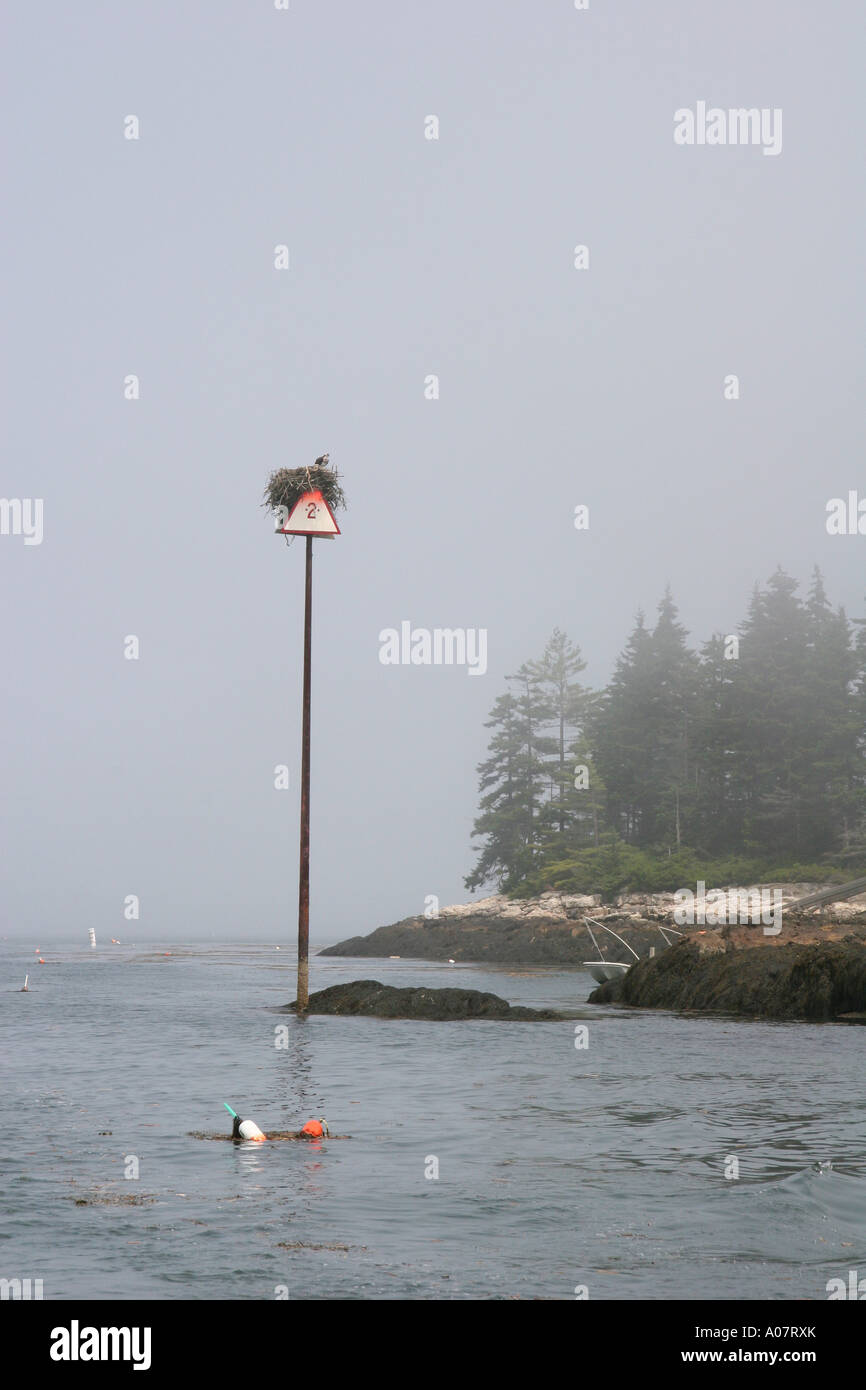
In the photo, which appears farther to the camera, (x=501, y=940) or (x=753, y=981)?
(x=501, y=940)

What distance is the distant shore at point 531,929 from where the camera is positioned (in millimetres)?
76125

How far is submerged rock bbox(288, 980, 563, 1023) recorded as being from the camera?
3562 cm

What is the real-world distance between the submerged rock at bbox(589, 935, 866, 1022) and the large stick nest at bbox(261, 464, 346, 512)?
62.4 feet

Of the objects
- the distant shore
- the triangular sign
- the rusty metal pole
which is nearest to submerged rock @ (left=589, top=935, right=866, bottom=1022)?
the rusty metal pole

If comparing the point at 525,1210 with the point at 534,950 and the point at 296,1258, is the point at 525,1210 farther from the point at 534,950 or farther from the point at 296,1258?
the point at 534,950

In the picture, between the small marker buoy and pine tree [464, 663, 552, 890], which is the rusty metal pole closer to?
the small marker buoy

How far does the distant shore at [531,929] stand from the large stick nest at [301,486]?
37231 mm

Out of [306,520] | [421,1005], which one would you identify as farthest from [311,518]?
[421,1005]

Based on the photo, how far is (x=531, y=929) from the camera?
3268 inches

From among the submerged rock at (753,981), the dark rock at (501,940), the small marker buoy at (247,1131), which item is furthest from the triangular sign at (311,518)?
the dark rock at (501,940)

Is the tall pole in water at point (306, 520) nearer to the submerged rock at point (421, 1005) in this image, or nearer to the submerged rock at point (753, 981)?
the submerged rock at point (421, 1005)

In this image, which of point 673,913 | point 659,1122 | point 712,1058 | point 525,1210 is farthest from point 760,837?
point 525,1210

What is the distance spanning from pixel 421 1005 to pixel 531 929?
47.3 metres

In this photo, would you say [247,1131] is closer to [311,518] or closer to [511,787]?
[311,518]
